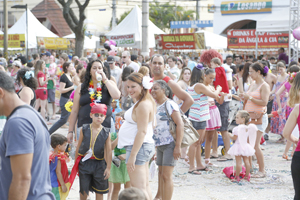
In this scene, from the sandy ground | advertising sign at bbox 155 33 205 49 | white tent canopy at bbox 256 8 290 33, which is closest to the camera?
the sandy ground

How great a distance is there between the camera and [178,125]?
461 cm

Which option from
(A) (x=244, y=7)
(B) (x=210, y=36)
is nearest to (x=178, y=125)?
(B) (x=210, y=36)

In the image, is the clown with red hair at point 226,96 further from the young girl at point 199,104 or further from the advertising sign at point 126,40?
the advertising sign at point 126,40

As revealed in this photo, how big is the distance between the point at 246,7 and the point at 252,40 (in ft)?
61.7

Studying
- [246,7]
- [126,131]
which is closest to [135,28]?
[126,131]

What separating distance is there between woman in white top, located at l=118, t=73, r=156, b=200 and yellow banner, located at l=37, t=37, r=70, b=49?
1958 cm

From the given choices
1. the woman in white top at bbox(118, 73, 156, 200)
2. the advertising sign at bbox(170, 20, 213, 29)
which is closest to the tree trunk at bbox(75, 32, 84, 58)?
the woman in white top at bbox(118, 73, 156, 200)

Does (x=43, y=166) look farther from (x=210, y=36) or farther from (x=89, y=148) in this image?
(x=210, y=36)

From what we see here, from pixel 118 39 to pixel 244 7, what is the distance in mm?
25305

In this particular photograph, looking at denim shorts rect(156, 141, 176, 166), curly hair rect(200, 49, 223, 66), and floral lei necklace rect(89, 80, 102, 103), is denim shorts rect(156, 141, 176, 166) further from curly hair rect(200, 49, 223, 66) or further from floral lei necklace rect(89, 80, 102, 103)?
curly hair rect(200, 49, 223, 66)

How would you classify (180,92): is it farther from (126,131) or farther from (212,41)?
(212,41)

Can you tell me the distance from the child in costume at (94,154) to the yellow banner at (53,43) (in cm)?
1910

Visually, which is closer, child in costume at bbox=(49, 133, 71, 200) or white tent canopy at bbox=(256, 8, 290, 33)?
child in costume at bbox=(49, 133, 71, 200)

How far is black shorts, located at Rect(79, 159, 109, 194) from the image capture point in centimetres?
444
